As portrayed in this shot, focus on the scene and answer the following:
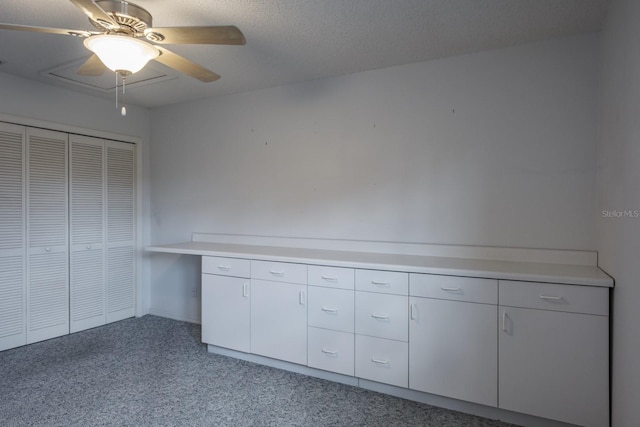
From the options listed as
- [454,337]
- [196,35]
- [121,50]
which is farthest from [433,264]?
[121,50]

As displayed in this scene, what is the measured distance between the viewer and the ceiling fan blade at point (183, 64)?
193 centimetres

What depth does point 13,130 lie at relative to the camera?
10.4 ft

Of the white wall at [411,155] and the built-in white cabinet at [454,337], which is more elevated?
the white wall at [411,155]


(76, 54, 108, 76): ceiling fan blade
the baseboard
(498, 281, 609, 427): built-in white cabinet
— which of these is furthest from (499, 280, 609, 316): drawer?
the baseboard

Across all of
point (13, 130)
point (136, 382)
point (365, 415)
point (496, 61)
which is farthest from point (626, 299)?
point (13, 130)

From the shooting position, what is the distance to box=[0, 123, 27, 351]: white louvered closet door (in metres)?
3.12

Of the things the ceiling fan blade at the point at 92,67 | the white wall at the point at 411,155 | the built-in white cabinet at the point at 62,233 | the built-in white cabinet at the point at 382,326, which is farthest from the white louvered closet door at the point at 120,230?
the built-in white cabinet at the point at 382,326

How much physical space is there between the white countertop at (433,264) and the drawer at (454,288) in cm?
4

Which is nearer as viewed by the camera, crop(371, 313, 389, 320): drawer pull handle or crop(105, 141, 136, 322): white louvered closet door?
crop(371, 313, 389, 320): drawer pull handle

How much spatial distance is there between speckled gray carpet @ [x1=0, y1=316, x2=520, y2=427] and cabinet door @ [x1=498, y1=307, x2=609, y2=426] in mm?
279

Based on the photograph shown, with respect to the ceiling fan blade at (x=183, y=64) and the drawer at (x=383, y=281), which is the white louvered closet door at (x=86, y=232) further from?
the drawer at (x=383, y=281)

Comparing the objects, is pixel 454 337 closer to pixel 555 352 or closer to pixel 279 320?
pixel 555 352

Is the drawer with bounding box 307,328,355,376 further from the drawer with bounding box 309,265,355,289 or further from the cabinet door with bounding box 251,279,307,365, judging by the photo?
the drawer with bounding box 309,265,355,289

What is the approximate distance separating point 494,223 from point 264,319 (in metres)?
1.89
